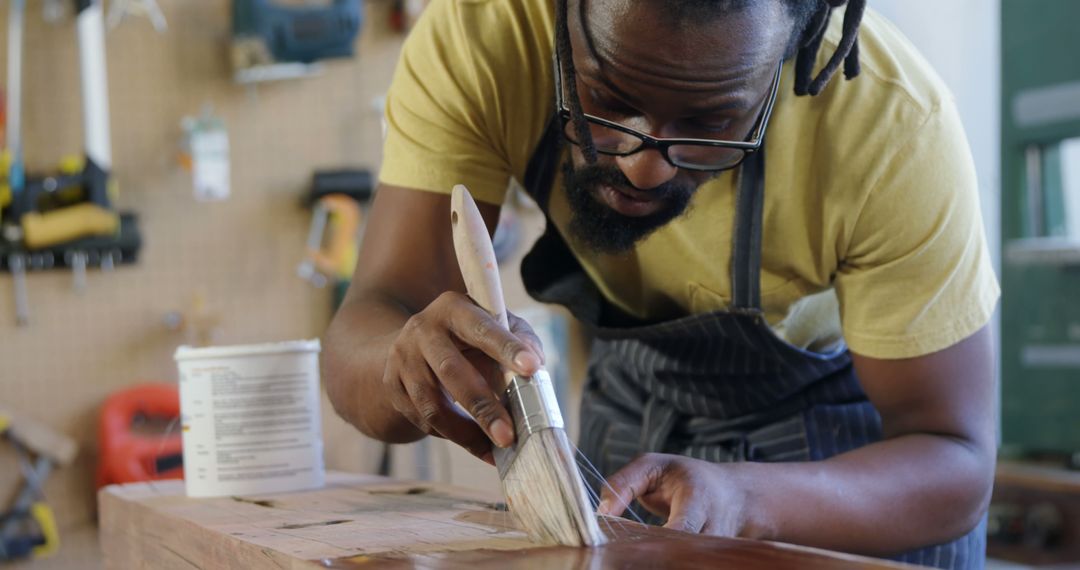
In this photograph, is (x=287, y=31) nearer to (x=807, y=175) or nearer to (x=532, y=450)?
(x=807, y=175)

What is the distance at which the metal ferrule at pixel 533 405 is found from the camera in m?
0.95

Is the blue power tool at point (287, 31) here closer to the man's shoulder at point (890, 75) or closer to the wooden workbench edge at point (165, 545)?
the wooden workbench edge at point (165, 545)

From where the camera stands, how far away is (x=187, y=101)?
2.84 meters

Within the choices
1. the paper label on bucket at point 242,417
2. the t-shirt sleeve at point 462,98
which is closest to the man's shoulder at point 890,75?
the t-shirt sleeve at point 462,98

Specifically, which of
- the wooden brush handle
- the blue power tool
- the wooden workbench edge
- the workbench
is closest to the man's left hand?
the workbench

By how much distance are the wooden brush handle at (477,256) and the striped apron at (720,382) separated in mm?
390

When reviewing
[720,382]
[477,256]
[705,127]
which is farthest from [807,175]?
[477,256]

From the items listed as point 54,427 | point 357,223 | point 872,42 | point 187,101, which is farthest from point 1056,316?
point 54,427

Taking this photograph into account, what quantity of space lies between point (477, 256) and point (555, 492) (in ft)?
0.67

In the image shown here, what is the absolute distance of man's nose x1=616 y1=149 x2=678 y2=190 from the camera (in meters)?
1.14

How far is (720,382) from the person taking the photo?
5.01ft

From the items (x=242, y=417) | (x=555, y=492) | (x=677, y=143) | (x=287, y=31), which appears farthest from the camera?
(x=287, y=31)

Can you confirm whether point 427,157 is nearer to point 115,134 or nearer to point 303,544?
point 303,544

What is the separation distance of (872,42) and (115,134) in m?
2.02
